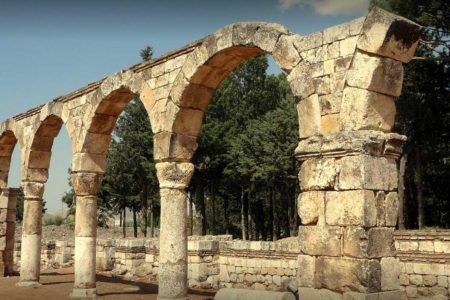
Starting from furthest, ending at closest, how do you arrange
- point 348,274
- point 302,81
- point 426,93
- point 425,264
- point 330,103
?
point 426,93, point 425,264, point 302,81, point 330,103, point 348,274

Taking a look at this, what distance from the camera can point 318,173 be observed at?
275 inches

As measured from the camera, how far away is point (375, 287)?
252 inches

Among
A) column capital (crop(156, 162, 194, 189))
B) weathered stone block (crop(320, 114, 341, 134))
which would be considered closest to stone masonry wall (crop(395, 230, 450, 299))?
column capital (crop(156, 162, 194, 189))

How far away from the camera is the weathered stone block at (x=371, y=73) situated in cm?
679

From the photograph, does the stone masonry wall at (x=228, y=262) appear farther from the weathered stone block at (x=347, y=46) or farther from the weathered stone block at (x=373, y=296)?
the weathered stone block at (x=347, y=46)

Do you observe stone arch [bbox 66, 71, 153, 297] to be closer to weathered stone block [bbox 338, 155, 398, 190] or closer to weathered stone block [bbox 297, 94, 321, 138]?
weathered stone block [bbox 297, 94, 321, 138]

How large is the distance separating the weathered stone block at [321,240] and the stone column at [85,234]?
709cm

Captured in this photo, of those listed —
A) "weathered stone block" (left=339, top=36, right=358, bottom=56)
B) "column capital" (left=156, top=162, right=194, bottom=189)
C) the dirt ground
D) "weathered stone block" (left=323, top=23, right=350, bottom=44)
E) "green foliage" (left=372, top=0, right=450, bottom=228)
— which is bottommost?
the dirt ground

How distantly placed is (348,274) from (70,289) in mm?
10291

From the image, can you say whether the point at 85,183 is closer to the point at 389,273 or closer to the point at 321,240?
the point at 321,240

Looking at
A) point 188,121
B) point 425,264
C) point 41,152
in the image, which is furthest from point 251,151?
point 188,121

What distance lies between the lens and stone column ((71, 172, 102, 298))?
12445 mm

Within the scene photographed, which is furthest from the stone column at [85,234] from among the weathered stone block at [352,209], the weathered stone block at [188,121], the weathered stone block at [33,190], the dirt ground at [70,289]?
the weathered stone block at [352,209]

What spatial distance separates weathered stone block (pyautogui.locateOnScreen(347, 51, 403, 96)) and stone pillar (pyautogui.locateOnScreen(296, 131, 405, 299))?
64 centimetres
